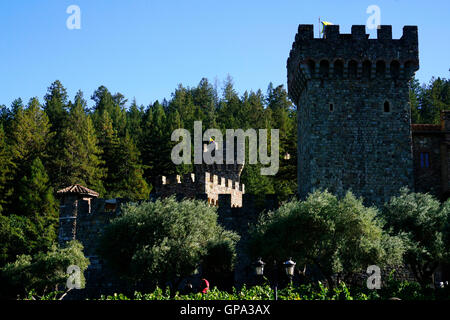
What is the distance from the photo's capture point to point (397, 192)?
3083 cm

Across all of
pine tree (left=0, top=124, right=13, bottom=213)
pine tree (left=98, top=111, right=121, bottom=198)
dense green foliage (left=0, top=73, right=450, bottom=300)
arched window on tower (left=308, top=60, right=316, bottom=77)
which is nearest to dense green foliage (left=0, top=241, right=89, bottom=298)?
dense green foliage (left=0, top=73, right=450, bottom=300)

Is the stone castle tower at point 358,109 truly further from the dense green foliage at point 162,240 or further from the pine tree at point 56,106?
the pine tree at point 56,106

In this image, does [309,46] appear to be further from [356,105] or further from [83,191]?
[83,191]

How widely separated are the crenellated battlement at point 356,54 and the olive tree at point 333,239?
8663 millimetres

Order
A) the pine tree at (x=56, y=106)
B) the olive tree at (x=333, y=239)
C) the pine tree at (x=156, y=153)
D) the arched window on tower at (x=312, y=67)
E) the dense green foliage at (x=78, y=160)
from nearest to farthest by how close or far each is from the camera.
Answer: the olive tree at (x=333, y=239), the arched window on tower at (x=312, y=67), the dense green foliage at (x=78, y=160), the pine tree at (x=156, y=153), the pine tree at (x=56, y=106)

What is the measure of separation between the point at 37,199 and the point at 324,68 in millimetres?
32125

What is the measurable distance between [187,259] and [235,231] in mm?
5812

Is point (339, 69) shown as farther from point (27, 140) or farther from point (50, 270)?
point (27, 140)

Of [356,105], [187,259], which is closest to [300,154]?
[356,105]

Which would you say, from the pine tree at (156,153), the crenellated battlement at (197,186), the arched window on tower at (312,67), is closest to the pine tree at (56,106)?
the pine tree at (156,153)

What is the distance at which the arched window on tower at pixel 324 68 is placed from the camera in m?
32.0

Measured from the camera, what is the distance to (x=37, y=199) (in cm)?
5278

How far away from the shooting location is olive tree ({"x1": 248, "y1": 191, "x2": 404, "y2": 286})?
2512 centimetres
